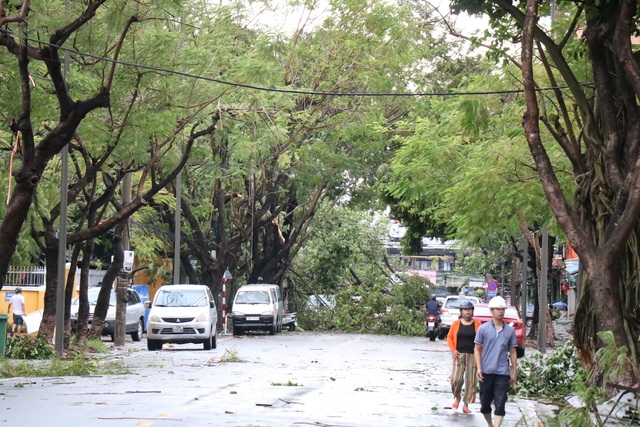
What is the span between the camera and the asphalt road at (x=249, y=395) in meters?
13.0

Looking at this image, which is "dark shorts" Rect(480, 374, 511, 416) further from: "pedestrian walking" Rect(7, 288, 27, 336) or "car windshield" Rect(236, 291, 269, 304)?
"car windshield" Rect(236, 291, 269, 304)

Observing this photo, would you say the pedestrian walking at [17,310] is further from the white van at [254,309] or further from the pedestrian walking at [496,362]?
the pedestrian walking at [496,362]

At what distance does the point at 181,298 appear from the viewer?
3164 cm

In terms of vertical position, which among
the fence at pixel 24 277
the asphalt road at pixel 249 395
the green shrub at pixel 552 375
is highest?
the fence at pixel 24 277

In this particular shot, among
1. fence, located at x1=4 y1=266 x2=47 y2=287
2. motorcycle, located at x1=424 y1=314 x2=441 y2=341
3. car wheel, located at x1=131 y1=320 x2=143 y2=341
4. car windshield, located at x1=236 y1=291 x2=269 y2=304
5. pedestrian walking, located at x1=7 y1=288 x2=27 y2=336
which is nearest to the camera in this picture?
pedestrian walking, located at x1=7 y1=288 x2=27 y2=336

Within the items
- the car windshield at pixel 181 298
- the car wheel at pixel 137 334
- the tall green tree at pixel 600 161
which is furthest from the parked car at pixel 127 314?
the tall green tree at pixel 600 161

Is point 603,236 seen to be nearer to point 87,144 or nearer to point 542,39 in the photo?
point 542,39

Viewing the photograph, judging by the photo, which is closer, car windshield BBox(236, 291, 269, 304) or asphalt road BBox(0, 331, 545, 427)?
asphalt road BBox(0, 331, 545, 427)

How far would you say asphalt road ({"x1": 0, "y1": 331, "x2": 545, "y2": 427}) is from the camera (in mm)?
13023

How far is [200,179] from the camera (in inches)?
1528

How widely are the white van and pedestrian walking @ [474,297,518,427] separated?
2916cm

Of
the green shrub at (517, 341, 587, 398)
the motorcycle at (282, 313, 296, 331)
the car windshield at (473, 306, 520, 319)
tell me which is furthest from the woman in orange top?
the motorcycle at (282, 313, 296, 331)

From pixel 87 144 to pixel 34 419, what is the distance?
13370 millimetres

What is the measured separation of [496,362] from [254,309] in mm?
29602
